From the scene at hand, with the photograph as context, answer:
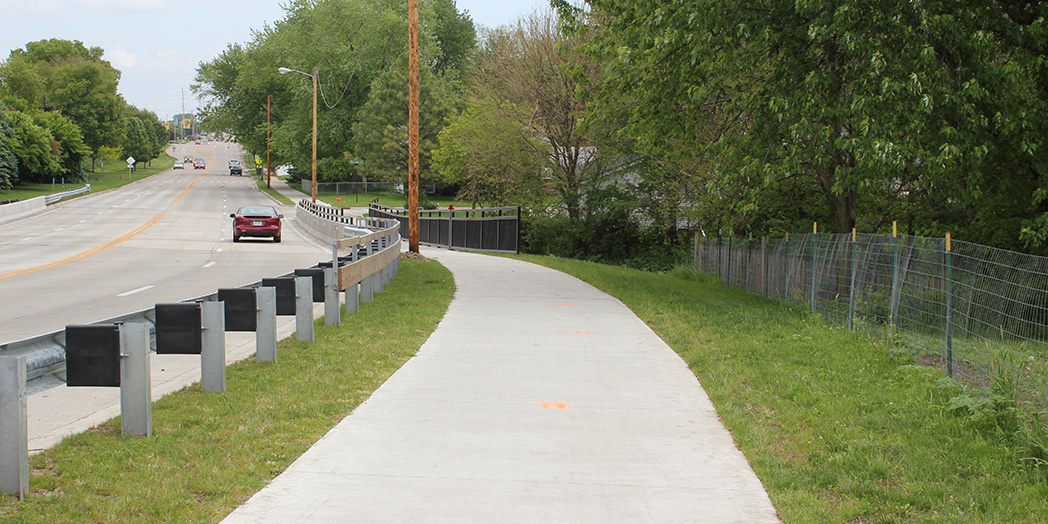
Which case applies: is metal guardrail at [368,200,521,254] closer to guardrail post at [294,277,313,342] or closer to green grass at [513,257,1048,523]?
green grass at [513,257,1048,523]

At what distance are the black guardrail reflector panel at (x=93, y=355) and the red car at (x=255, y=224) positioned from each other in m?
30.0

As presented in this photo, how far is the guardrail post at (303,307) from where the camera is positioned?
10.1m

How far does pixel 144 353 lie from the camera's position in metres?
6.11

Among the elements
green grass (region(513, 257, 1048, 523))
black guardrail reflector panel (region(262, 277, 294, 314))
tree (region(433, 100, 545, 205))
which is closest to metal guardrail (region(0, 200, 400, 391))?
black guardrail reflector panel (region(262, 277, 294, 314))

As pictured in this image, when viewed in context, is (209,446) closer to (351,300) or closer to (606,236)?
(351,300)

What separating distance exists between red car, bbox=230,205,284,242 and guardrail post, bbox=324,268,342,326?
24381mm

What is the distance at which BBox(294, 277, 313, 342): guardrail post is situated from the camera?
33.1 ft

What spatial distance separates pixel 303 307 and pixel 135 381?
422cm

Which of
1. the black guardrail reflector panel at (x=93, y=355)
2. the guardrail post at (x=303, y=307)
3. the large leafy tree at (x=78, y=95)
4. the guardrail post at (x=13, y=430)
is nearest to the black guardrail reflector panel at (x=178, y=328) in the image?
the black guardrail reflector panel at (x=93, y=355)

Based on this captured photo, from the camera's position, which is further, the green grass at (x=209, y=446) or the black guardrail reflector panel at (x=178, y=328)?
the black guardrail reflector panel at (x=178, y=328)

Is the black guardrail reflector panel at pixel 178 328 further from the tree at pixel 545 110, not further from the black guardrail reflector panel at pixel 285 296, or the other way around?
the tree at pixel 545 110

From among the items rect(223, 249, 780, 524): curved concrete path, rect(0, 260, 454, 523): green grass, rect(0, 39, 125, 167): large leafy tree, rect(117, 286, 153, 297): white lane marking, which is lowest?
rect(117, 286, 153, 297): white lane marking

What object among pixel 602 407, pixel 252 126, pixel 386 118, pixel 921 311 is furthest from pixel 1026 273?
pixel 252 126

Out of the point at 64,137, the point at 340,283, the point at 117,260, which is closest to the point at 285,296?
the point at 340,283
